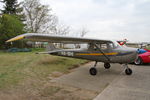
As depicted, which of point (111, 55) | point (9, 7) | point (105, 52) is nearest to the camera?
point (111, 55)

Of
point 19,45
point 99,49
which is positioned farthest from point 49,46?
point 19,45

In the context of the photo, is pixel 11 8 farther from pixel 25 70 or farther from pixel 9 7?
pixel 25 70

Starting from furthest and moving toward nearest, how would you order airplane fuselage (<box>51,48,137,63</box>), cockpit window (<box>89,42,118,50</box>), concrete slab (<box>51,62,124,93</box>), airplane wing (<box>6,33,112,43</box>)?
cockpit window (<box>89,42,118,50</box>), airplane fuselage (<box>51,48,137,63</box>), concrete slab (<box>51,62,124,93</box>), airplane wing (<box>6,33,112,43</box>)

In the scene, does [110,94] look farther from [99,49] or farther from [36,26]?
[36,26]

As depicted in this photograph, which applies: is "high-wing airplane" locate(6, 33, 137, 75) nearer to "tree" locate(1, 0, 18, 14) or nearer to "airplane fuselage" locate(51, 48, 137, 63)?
"airplane fuselage" locate(51, 48, 137, 63)

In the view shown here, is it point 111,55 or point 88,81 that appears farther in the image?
point 111,55

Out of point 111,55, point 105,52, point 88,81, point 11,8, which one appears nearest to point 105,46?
point 105,52

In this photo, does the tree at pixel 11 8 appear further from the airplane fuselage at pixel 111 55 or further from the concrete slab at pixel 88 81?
the concrete slab at pixel 88 81

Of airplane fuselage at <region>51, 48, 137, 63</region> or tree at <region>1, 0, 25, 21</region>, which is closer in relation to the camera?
airplane fuselage at <region>51, 48, 137, 63</region>

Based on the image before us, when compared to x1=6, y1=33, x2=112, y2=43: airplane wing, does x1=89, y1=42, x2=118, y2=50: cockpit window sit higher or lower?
lower

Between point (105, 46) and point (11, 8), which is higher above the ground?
point (11, 8)

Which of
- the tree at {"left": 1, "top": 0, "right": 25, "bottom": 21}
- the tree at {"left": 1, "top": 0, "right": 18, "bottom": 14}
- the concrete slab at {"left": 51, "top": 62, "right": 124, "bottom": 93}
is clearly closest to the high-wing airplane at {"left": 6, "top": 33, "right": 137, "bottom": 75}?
the concrete slab at {"left": 51, "top": 62, "right": 124, "bottom": 93}

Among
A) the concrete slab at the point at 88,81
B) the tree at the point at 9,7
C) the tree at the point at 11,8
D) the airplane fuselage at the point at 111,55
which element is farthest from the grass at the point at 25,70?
the tree at the point at 9,7

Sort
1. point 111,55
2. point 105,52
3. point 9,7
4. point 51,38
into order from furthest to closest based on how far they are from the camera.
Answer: point 9,7 < point 105,52 < point 111,55 < point 51,38
